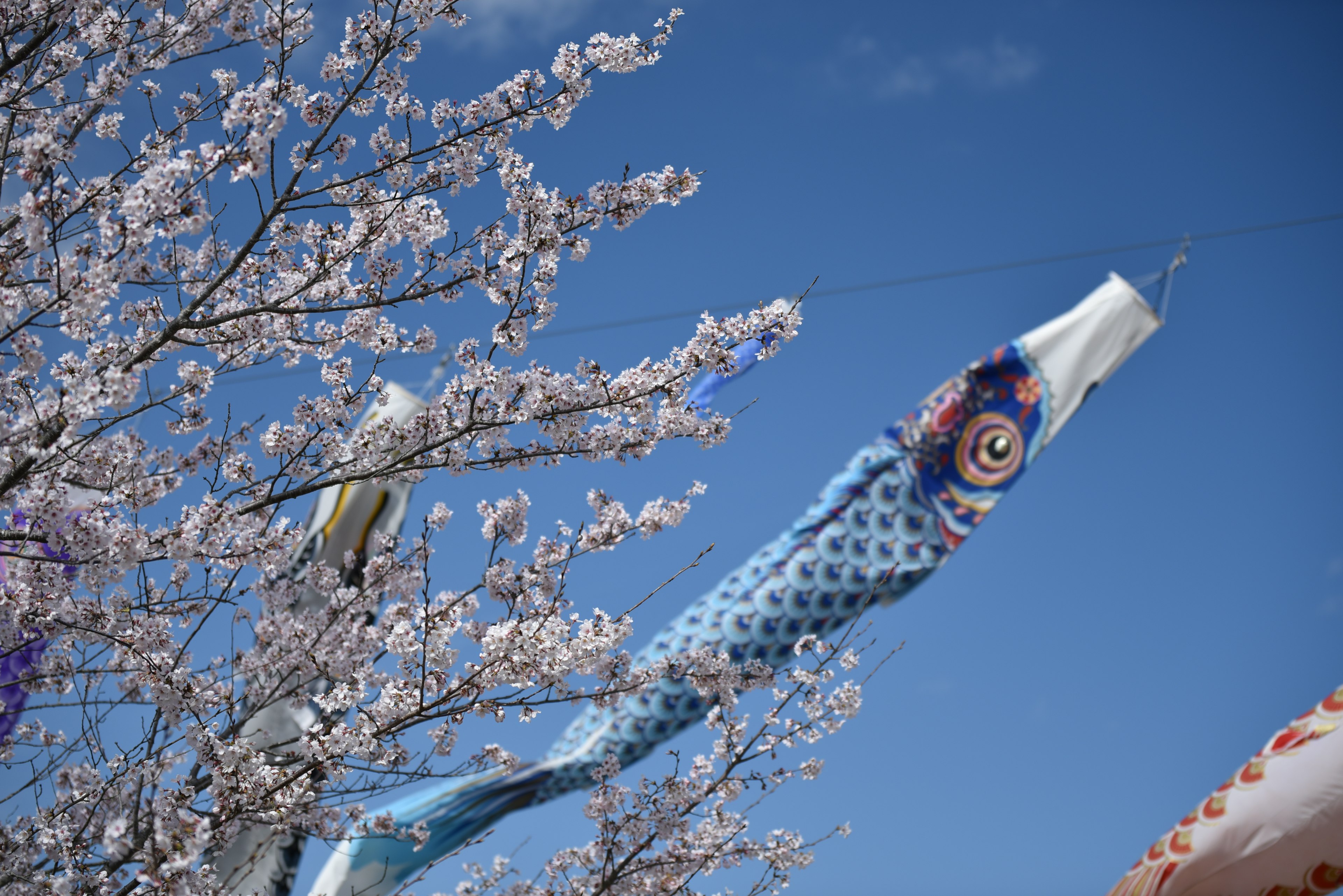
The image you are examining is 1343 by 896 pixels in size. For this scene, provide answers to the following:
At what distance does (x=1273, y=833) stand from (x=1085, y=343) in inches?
241

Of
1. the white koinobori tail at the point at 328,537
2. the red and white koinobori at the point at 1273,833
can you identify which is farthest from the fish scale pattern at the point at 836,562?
the red and white koinobori at the point at 1273,833

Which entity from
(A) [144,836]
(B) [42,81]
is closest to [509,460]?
(A) [144,836]

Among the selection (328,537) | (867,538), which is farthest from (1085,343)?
(328,537)

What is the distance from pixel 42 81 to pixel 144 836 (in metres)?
2.61

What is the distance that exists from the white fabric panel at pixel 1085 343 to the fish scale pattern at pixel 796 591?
5.85ft

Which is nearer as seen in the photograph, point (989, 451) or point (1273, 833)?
point (1273, 833)

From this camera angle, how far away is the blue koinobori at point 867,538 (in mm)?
8727

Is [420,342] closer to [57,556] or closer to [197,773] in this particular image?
[57,556]

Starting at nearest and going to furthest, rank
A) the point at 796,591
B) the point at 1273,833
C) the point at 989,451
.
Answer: the point at 1273,833
the point at 796,591
the point at 989,451

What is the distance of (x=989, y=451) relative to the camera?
9.88 m

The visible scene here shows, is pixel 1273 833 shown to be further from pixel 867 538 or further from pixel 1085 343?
pixel 1085 343

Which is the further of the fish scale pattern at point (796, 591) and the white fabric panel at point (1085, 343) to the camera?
the white fabric panel at point (1085, 343)

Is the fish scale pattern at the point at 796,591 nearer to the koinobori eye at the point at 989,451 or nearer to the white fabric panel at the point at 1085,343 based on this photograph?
the koinobori eye at the point at 989,451

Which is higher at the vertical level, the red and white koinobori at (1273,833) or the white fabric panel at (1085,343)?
the white fabric panel at (1085,343)
